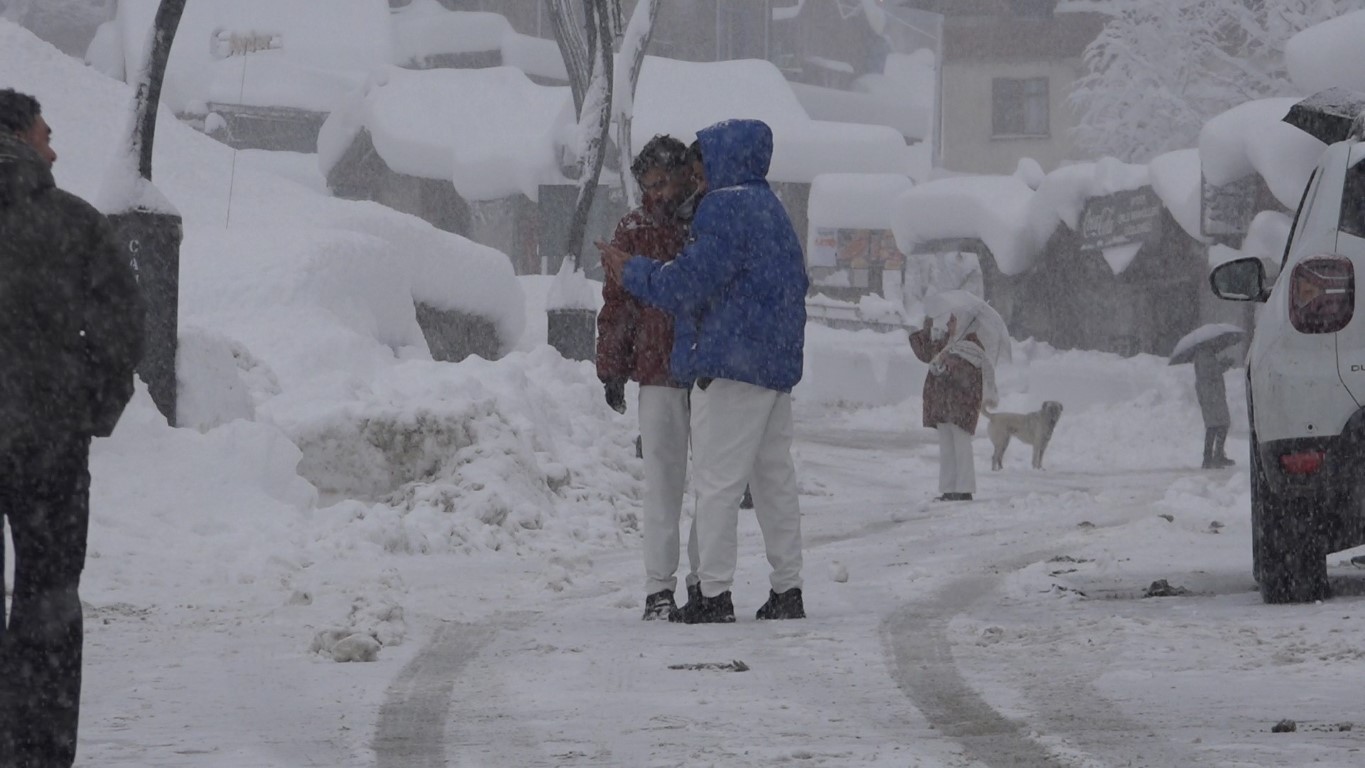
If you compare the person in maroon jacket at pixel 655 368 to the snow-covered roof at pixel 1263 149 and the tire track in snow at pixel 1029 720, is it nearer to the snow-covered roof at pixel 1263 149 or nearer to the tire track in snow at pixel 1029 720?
the tire track in snow at pixel 1029 720

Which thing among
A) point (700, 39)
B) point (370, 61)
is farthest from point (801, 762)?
point (700, 39)

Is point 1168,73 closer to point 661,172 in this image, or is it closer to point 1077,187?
point 1077,187

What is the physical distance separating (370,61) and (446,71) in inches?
281

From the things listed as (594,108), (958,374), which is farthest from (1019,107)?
(958,374)

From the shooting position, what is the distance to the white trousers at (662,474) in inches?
251

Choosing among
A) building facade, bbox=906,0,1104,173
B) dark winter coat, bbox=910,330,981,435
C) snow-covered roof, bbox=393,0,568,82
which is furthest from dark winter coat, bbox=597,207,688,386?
building facade, bbox=906,0,1104,173

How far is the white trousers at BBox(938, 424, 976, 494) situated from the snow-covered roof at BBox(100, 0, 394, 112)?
31693mm

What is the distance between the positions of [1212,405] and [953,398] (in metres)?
5.74

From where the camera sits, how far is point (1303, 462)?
571cm

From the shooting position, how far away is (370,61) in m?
44.7

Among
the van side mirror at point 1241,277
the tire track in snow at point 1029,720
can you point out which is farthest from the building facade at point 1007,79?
the tire track in snow at point 1029,720

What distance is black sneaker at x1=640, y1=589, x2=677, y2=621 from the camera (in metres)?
6.37

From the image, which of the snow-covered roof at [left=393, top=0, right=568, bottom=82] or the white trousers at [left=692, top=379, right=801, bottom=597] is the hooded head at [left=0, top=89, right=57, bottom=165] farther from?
the snow-covered roof at [left=393, top=0, right=568, bottom=82]

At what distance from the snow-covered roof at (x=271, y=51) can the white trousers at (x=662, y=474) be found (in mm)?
37149
